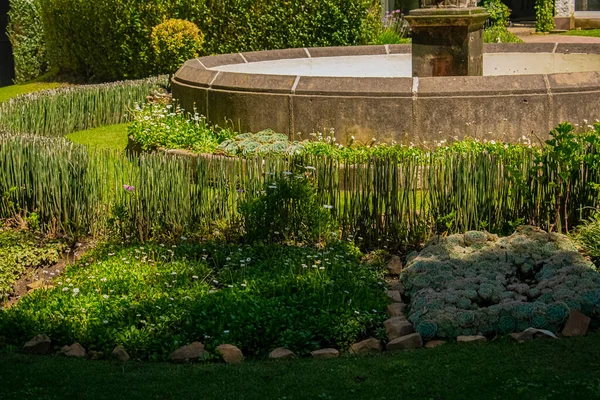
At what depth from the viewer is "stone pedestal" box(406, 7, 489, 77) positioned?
1061 cm

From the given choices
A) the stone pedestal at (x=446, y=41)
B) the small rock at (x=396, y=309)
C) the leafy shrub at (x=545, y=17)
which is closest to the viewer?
the small rock at (x=396, y=309)

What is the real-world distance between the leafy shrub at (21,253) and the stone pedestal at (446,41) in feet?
16.6

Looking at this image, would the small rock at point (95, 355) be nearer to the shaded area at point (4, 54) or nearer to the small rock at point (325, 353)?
the small rock at point (325, 353)

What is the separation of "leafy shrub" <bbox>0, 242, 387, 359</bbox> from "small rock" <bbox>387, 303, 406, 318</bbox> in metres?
0.06

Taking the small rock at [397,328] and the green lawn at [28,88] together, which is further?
the green lawn at [28,88]

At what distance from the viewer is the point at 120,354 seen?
5.46m

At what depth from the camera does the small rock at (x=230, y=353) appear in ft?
17.7

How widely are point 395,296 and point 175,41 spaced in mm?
11308

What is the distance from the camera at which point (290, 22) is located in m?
17.3

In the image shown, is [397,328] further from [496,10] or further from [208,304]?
[496,10]

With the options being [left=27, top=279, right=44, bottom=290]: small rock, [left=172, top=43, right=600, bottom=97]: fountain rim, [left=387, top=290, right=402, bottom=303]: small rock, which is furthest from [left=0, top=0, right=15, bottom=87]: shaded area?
[left=387, top=290, right=402, bottom=303]: small rock

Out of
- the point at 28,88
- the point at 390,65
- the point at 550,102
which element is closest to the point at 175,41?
the point at 390,65

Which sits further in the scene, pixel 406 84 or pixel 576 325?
pixel 406 84

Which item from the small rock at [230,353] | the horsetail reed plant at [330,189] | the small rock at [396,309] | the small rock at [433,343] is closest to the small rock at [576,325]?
the small rock at [433,343]
